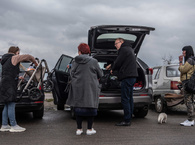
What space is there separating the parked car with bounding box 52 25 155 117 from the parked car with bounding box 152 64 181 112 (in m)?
1.48

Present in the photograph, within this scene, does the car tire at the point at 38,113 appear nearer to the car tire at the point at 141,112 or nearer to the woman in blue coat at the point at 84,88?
the woman in blue coat at the point at 84,88

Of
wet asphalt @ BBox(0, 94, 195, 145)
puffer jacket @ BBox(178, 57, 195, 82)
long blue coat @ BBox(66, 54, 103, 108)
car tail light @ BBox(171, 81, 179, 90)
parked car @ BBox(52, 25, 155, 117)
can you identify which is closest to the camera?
wet asphalt @ BBox(0, 94, 195, 145)

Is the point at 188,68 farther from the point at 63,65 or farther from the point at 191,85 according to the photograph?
the point at 63,65

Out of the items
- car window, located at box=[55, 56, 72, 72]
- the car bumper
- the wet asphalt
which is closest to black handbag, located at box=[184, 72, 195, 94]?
the wet asphalt

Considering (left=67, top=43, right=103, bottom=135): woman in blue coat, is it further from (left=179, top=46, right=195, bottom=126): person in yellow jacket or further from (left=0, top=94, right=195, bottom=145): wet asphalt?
(left=179, top=46, right=195, bottom=126): person in yellow jacket

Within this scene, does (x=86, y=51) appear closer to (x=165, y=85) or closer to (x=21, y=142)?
(x=21, y=142)

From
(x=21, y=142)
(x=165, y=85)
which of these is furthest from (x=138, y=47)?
(x=21, y=142)

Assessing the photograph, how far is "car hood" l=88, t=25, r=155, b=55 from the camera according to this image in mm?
6695

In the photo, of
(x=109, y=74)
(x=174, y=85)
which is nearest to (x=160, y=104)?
(x=174, y=85)

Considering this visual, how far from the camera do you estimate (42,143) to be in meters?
4.46

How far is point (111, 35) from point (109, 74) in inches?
41.8

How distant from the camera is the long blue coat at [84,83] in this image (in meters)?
4.96

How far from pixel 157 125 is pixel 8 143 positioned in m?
3.40

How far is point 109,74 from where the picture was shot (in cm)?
695
